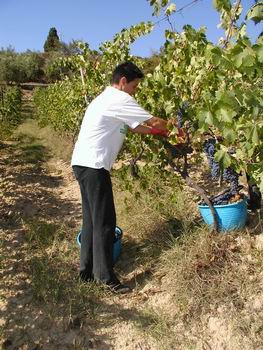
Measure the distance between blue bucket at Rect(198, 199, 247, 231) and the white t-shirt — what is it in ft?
3.14

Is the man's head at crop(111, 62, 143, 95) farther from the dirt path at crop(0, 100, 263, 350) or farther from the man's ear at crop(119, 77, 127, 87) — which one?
the dirt path at crop(0, 100, 263, 350)

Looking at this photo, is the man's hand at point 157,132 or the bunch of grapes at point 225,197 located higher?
the man's hand at point 157,132

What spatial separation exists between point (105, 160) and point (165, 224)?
1218 mm

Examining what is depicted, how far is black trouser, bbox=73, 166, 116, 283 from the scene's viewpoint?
3211mm

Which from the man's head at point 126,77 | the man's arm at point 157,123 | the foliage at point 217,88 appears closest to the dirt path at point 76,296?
the foliage at point 217,88

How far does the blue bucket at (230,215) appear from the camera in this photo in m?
3.40

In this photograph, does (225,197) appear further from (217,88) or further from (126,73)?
(126,73)

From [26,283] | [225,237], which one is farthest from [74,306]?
[225,237]

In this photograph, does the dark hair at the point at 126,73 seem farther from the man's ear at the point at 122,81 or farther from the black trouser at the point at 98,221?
the black trouser at the point at 98,221

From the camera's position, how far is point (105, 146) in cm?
317

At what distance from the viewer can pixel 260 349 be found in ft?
8.41

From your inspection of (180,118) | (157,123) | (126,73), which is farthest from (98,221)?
(126,73)

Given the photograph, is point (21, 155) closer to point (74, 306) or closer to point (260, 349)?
point (74, 306)

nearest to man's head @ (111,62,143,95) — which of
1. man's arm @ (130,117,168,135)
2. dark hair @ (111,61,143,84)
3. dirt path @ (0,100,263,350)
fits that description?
dark hair @ (111,61,143,84)
